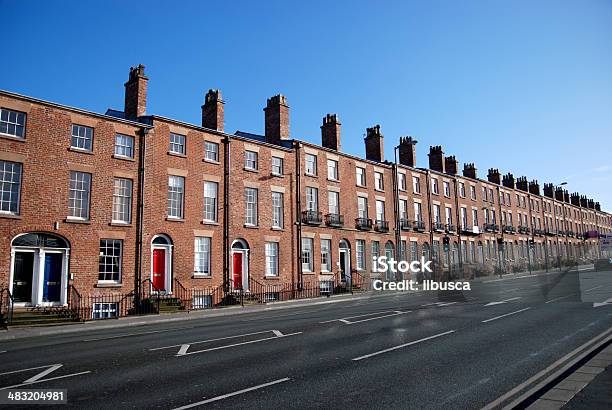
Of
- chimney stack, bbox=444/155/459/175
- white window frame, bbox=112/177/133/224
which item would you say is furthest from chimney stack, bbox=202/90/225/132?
chimney stack, bbox=444/155/459/175

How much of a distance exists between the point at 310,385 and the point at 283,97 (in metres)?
27.5

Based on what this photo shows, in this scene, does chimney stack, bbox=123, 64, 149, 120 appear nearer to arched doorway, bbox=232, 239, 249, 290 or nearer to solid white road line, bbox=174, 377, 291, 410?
arched doorway, bbox=232, 239, 249, 290

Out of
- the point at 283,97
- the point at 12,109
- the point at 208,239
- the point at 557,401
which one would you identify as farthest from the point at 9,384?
the point at 283,97

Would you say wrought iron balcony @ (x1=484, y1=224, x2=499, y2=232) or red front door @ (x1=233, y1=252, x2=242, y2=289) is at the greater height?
wrought iron balcony @ (x1=484, y1=224, x2=499, y2=232)

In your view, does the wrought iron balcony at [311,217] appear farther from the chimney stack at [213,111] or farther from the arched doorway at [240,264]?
the chimney stack at [213,111]

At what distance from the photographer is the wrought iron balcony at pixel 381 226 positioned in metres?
37.7

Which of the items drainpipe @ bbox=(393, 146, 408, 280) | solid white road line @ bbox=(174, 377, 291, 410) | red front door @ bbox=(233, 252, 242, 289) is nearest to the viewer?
solid white road line @ bbox=(174, 377, 291, 410)

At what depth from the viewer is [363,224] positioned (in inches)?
1435

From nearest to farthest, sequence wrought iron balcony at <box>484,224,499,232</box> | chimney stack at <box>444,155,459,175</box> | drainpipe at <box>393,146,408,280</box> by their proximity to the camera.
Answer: drainpipe at <box>393,146,408,280</box>, chimney stack at <box>444,155,459,175</box>, wrought iron balcony at <box>484,224,499,232</box>

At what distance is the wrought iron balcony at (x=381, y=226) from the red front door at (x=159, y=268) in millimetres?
18930

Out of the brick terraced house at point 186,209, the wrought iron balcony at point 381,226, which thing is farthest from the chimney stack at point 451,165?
the wrought iron balcony at point 381,226

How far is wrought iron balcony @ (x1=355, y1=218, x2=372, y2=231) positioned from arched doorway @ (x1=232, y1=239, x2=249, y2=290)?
1120 centimetres

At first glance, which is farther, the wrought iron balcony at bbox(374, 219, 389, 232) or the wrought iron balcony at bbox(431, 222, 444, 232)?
the wrought iron balcony at bbox(431, 222, 444, 232)

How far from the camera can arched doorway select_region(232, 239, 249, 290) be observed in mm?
27625
